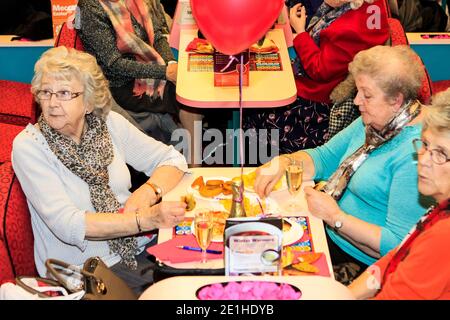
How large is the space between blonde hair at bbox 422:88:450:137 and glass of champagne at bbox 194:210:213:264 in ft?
2.56

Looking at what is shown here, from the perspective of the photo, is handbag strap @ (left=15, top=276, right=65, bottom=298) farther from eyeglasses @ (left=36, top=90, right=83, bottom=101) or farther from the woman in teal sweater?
the woman in teal sweater

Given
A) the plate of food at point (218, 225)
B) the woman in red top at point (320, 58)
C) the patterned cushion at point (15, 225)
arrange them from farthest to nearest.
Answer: the woman in red top at point (320, 58) < the patterned cushion at point (15, 225) < the plate of food at point (218, 225)

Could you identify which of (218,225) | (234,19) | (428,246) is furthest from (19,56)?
(428,246)

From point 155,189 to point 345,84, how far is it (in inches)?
53.6

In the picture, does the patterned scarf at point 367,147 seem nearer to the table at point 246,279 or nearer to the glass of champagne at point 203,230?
the glass of champagne at point 203,230

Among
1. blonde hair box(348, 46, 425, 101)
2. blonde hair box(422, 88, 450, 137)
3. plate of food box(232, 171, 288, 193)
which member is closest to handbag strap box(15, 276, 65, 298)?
plate of food box(232, 171, 288, 193)

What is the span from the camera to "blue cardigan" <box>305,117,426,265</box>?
120 inches

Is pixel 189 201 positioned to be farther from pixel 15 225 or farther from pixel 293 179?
pixel 15 225

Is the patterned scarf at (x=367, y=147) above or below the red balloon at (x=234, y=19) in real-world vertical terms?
below

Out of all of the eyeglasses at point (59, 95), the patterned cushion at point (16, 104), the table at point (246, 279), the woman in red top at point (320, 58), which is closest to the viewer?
the table at point (246, 279)

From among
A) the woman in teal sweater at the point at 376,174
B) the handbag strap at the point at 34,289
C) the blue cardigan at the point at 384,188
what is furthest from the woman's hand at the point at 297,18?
the handbag strap at the point at 34,289

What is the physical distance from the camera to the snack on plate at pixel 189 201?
127 inches

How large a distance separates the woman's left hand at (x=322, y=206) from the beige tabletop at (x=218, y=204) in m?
0.02
